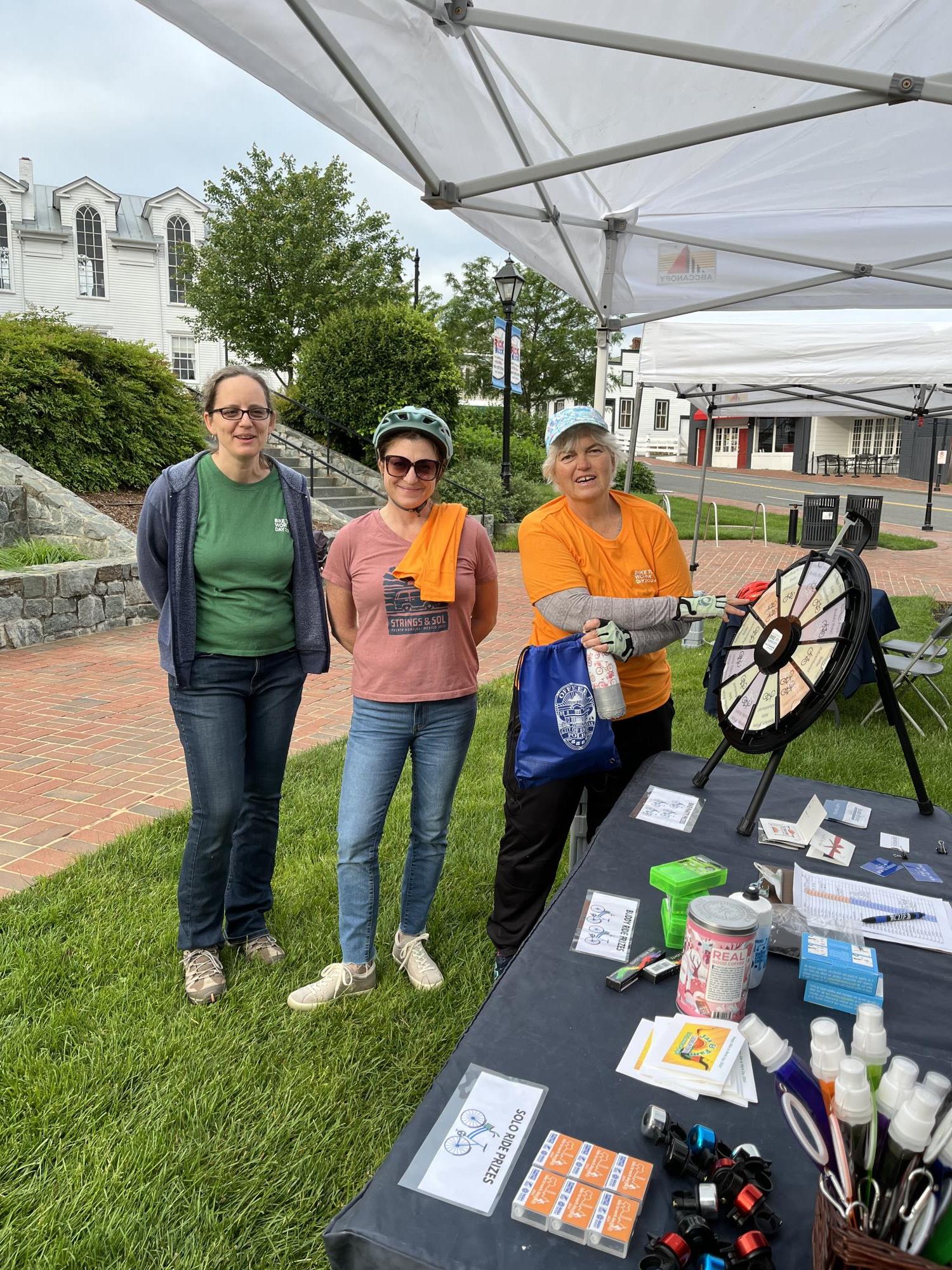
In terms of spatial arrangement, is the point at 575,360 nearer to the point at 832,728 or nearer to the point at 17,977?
the point at 832,728

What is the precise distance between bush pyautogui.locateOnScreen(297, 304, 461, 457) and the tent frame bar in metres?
11.8

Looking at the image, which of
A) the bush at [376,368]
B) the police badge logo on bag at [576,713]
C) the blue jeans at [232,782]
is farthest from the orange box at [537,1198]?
the bush at [376,368]

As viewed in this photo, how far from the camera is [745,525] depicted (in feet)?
59.0

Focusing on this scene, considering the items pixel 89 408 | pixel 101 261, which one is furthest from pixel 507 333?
pixel 101 261

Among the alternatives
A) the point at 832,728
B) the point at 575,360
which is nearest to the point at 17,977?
the point at 832,728

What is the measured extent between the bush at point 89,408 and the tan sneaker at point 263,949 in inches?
339

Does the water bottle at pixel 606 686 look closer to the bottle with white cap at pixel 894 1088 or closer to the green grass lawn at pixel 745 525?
the bottle with white cap at pixel 894 1088

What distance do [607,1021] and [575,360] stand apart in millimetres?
27461

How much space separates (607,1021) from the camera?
150cm

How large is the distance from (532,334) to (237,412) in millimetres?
26782

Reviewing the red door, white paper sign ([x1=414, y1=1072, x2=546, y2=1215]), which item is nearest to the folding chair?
white paper sign ([x1=414, y1=1072, x2=546, y2=1215])

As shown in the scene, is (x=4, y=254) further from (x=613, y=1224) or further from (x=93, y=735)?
(x=613, y=1224)

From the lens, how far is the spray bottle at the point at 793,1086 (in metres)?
0.89

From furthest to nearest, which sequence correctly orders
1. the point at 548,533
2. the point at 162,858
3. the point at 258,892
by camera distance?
the point at 162,858
the point at 258,892
the point at 548,533
